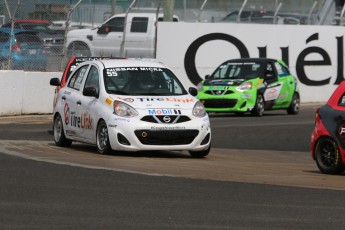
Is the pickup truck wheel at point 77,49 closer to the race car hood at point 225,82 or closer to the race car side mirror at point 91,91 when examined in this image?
the race car hood at point 225,82

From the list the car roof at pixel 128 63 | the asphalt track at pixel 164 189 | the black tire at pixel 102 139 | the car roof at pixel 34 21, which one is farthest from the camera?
the car roof at pixel 34 21

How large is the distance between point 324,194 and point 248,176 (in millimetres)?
2045

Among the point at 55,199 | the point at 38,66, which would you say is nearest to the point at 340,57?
the point at 38,66

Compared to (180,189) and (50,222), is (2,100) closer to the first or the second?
(180,189)

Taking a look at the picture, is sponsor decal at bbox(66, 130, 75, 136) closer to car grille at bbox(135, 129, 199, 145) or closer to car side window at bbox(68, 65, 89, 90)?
car side window at bbox(68, 65, 89, 90)

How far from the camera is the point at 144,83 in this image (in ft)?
57.3

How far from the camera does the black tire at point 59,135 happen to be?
1855 centimetres

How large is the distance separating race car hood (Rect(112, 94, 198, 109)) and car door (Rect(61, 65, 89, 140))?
112 cm

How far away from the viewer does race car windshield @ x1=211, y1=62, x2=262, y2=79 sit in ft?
93.6

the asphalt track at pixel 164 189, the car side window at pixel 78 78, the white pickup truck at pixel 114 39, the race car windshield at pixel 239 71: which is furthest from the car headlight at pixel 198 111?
the white pickup truck at pixel 114 39


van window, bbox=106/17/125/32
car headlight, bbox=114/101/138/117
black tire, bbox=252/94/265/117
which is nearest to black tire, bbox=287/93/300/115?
black tire, bbox=252/94/265/117

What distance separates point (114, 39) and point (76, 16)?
58.2 inches

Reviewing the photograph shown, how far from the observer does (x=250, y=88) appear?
27.8m

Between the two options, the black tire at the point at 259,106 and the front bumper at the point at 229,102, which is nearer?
the front bumper at the point at 229,102
